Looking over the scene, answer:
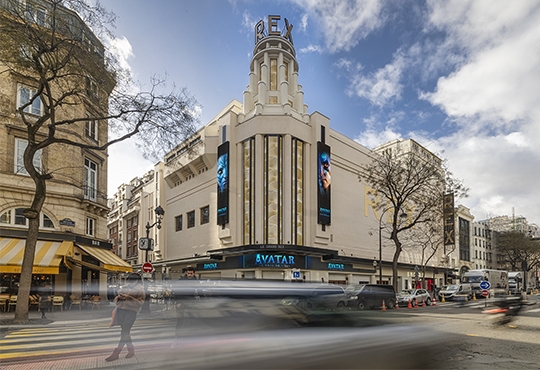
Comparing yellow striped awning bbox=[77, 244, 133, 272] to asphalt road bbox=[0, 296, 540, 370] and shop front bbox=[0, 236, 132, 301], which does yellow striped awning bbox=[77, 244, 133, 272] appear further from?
asphalt road bbox=[0, 296, 540, 370]

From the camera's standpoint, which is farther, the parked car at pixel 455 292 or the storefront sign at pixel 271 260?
the parked car at pixel 455 292

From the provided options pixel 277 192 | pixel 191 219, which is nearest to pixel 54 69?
pixel 277 192

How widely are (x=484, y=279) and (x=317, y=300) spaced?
37.7 metres

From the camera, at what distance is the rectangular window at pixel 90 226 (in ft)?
79.4

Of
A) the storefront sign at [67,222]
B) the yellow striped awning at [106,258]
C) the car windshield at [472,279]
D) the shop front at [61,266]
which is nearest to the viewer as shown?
the shop front at [61,266]

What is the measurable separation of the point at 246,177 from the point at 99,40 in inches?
756

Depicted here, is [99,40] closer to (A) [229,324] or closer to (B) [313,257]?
(A) [229,324]

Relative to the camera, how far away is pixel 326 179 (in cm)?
3459

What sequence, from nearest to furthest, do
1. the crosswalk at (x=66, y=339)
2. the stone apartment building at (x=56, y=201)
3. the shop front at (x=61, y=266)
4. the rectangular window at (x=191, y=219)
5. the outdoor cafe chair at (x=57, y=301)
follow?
the crosswalk at (x=66, y=339) < the shop front at (x=61, y=266) < the outdoor cafe chair at (x=57, y=301) < the stone apartment building at (x=56, y=201) < the rectangular window at (x=191, y=219)

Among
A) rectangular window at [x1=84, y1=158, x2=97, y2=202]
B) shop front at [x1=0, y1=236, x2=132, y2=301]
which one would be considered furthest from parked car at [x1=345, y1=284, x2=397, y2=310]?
rectangular window at [x1=84, y1=158, x2=97, y2=202]

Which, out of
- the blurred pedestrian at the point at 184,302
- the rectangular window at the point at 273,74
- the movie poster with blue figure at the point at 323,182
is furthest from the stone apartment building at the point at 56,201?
the rectangular window at the point at 273,74

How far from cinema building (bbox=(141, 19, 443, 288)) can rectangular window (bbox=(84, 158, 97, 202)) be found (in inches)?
221

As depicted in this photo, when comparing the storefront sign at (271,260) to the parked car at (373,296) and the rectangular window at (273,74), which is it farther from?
the rectangular window at (273,74)

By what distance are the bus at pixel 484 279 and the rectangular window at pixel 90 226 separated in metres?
34.2
